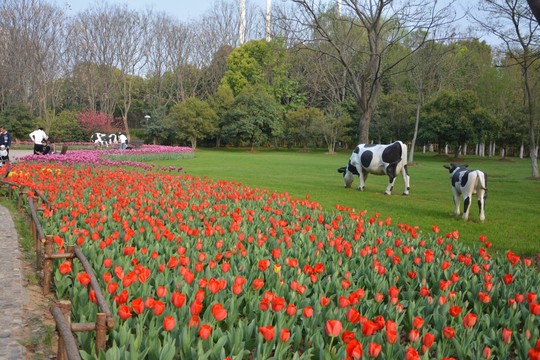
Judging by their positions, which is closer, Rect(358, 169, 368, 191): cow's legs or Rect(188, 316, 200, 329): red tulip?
Rect(188, 316, 200, 329): red tulip

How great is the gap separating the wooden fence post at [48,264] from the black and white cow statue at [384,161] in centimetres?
1119

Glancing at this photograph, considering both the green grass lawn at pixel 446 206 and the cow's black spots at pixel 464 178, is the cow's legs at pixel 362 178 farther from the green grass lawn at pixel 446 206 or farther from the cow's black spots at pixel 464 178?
the cow's black spots at pixel 464 178

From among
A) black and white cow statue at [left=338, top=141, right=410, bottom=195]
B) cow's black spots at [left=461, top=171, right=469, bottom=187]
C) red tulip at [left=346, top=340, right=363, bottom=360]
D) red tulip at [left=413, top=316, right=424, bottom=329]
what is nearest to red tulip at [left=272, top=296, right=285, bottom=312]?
red tulip at [left=346, top=340, right=363, bottom=360]

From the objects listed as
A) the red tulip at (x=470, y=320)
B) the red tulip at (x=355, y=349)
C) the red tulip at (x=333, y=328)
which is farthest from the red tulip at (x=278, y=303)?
the red tulip at (x=470, y=320)

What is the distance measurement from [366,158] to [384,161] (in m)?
0.66

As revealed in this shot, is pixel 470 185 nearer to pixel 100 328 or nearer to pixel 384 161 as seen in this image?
pixel 384 161

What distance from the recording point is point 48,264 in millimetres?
4156

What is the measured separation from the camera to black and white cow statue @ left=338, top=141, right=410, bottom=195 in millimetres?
13859

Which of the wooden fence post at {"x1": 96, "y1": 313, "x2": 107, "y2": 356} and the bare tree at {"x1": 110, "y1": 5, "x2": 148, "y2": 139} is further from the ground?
the bare tree at {"x1": 110, "y1": 5, "x2": 148, "y2": 139}

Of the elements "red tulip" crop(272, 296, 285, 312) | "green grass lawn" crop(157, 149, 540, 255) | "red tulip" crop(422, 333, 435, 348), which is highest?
"red tulip" crop(272, 296, 285, 312)

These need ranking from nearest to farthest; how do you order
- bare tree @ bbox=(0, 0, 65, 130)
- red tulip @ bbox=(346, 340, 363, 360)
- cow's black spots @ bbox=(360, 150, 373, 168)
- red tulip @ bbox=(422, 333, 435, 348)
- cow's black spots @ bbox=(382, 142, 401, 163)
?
1. red tulip @ bbox=(346, 340, 363, 360)
2. red tulip @ bbox=(422, 333, 435, 348)
3. cow's black spots @ bbox=(382, 142, 401, 163)
4. cow's black spots @ bbox=(360, 150, 373, 168)
5. bare tree @ bbox=(0, 0, 65, 130)

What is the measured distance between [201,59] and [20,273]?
197 ft

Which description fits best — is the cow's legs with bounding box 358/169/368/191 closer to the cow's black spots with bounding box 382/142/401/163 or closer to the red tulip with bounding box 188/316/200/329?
the cow's black spots with bounding box 382/142/401/163

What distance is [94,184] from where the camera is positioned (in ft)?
31.2
